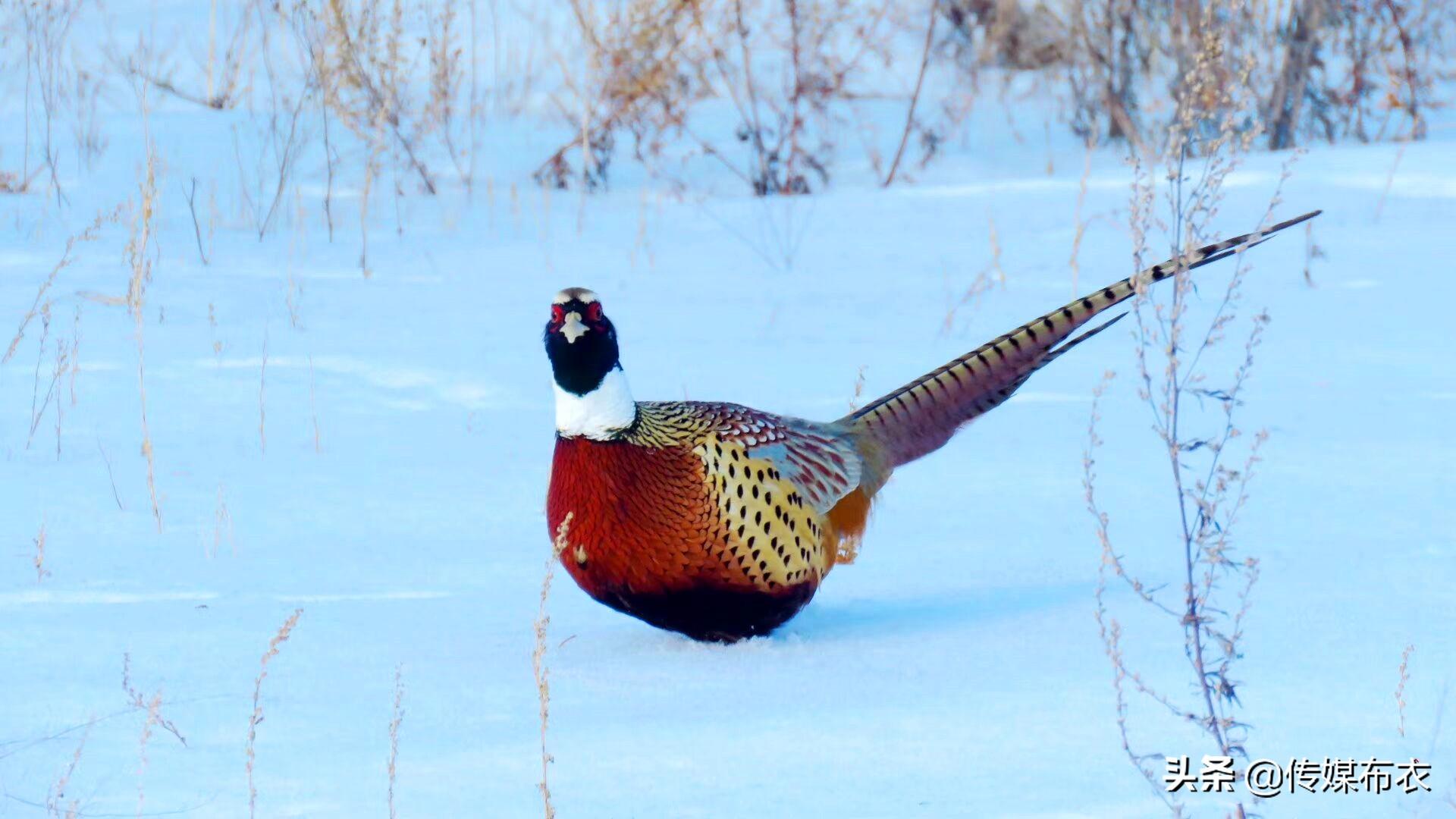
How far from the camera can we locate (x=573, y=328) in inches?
137

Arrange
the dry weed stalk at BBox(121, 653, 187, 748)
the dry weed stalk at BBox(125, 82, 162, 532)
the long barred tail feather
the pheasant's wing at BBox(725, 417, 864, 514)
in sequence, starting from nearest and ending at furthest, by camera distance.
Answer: the dry weed stalk at BBox(121, 653, 187, 748) < the pheasant's wing at BBox(725, 417, 864, 514) < the long barred tail feather < the dry weed stalk at BBox(125, 82, 162, 532)

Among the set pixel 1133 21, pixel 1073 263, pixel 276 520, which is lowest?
pixel 276 520

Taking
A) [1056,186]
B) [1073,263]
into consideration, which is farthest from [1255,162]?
[1073,263]

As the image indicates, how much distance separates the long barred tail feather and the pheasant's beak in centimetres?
79

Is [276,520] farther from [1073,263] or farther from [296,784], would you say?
[1073,263]

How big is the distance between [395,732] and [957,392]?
5.71ft

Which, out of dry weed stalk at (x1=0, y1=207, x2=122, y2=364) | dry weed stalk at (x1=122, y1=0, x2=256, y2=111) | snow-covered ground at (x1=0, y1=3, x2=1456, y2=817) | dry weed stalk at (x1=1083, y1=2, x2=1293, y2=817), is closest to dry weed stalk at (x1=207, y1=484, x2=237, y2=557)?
snow-covered ground at (x1=0, y1=3, x2=1456, y2=817)

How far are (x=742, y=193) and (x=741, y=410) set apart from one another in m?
5.41

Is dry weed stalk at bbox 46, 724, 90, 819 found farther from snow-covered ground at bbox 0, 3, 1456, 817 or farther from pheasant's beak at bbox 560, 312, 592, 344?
pheasant's beak at bbox 560, 312, 592, 344

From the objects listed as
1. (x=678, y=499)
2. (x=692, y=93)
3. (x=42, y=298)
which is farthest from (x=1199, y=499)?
(x=692, y=93)

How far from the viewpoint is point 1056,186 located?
848 centimetres

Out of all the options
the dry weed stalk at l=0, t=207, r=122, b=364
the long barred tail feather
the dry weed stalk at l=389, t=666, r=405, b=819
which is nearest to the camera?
the dry weed stalk at l=389, t=666, r=405, b=819

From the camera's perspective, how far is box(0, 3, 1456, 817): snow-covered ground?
2.94 m

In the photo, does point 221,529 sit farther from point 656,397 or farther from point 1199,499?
point 1199,499
